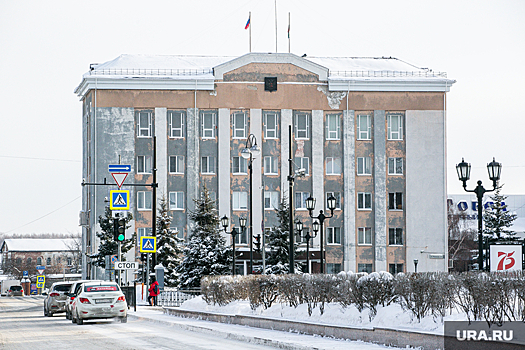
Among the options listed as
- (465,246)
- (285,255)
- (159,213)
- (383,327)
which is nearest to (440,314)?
(383,327)

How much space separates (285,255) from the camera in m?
53.9

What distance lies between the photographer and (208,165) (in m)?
68.8

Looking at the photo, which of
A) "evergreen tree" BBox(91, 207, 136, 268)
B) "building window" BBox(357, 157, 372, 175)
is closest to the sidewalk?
"evergreen tree" BBox(91, 207, 136, 268)

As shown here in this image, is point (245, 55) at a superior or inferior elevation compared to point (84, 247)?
superior

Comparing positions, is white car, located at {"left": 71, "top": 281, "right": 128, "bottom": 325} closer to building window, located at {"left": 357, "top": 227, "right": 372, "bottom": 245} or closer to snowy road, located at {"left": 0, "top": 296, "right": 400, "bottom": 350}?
snowy road, located at {"left": 0, "top": 296, "right": 400, "bottom": 350}

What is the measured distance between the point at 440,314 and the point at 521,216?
123 meters

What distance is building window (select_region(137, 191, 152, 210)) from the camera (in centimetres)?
6725

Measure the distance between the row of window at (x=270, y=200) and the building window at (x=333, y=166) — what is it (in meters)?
1.97

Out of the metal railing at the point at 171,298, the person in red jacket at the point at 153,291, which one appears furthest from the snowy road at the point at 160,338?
the metal railing at the point at 171,298

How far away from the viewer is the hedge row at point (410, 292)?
1367cm

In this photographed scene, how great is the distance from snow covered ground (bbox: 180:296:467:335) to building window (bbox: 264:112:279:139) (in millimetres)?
44287

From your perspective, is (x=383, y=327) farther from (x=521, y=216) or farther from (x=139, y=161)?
(x=521, y=216)

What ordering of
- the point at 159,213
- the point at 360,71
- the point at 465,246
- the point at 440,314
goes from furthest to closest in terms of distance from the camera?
the point at 465,246 < the point at 360,71 < the point at 159,213 < the point at 440,314

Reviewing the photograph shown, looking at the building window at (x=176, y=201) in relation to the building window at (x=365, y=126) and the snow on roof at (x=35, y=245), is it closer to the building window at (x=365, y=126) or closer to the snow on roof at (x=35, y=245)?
the building window at (x=365, y=126)
